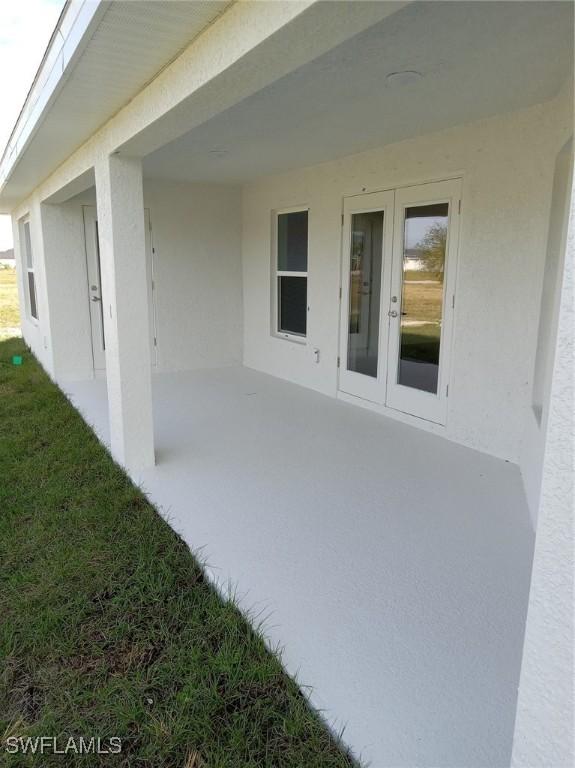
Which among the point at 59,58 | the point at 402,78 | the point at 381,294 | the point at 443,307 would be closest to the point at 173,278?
the point at 381,294

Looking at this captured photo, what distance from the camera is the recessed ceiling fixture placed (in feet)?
10.9

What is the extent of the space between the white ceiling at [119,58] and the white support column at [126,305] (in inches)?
14.9

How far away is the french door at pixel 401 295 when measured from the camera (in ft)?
16.7

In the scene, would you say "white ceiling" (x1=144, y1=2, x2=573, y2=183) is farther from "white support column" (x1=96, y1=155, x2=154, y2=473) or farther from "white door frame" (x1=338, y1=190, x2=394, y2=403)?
"white support column" (x1=96, y1=155, x2=154, y2=473)

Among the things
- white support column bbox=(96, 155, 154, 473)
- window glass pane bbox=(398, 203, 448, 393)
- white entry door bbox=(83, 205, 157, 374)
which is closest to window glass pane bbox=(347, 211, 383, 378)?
window glass pane bbox=(398, 203, 448, 393)

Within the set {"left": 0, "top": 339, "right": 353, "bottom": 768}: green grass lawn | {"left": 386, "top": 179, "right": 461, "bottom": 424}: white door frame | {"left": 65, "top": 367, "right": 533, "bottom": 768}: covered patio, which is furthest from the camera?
{"left": 386, "top": 179, "right": 461, "bottom": 424}: white door frame

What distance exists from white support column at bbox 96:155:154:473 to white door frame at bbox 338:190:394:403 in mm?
2504

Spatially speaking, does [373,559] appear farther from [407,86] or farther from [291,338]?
[291,338]

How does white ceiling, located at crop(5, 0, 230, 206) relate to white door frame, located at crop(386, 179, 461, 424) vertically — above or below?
above

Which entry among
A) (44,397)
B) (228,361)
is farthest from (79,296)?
(228,361)

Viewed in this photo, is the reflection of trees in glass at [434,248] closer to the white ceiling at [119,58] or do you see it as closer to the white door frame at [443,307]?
the white door frame at [443,307]

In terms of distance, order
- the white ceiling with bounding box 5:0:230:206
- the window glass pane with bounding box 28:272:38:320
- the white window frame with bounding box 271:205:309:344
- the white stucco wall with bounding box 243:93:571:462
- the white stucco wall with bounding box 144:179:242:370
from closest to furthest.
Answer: the white ceiling with bounding box 5:0:230:206 → the white stucco wall with bounding box 243:93:571:462 → the white window frame with bounding box 271:205:309:344 → the white stucco wall with bounding box 144:179:242:370 → the window glass pane with bounding box 28:272:38:320

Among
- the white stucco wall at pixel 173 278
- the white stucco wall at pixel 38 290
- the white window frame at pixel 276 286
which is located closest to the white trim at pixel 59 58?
the white stucco wall at pixel 173 278

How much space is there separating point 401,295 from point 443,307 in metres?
0.58
